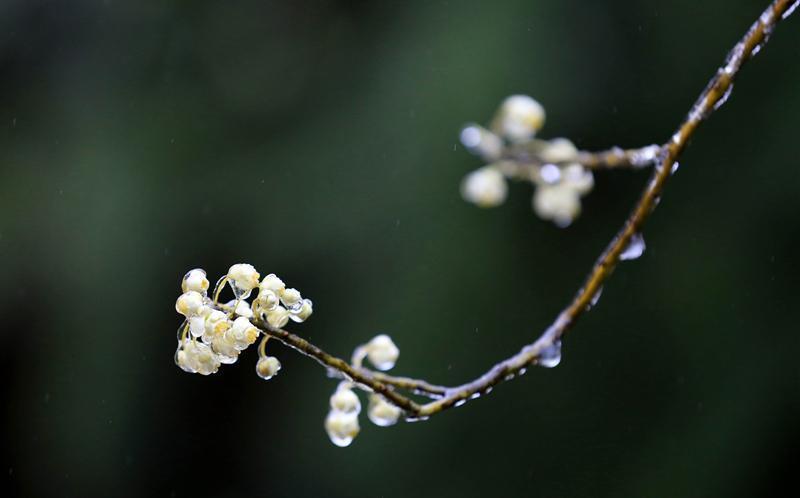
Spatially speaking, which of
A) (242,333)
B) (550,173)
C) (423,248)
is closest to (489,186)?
(550,173)

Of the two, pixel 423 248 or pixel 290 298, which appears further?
pixel 423 248

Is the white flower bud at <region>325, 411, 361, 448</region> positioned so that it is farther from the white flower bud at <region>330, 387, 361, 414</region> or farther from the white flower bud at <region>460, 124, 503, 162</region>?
the white flower bud at <region>460, 124, 503, 162</region>

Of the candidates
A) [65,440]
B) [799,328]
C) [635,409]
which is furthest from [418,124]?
[65,440]

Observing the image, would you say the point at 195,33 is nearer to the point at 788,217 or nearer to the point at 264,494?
the point at 264,494

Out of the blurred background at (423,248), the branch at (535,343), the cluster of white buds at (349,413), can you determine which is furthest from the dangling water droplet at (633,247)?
the blurred background at (423,248)

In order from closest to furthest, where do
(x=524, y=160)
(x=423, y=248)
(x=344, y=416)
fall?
1. (x=524, y=160)
2. (x=344, y=416)
3. (x=423, y=248)

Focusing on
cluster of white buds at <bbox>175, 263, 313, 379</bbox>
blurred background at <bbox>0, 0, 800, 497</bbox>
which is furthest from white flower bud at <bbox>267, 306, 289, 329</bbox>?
blurred background at <bbox>0, 0, 800, 497</bbox>

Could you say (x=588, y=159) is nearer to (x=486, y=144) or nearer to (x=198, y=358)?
(x=486, y=144)

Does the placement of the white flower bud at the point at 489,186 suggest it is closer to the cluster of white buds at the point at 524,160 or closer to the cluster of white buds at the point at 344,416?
the cluster of white buds at the point at 524,160
